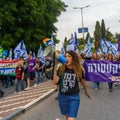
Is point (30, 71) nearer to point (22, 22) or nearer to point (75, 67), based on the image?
point (75, 67)

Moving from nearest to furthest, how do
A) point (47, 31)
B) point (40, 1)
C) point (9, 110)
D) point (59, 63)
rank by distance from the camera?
point (59, 63)
point (9, 110)
point (40, 1)
point (47, 31)

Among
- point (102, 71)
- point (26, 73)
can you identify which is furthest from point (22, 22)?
point (102, 71)

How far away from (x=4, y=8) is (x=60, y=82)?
31.7 m

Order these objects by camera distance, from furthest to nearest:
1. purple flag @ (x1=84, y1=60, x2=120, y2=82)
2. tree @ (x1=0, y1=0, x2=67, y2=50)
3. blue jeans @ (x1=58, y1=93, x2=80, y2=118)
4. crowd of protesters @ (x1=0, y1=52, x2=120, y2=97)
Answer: tree @ (x1=0, y1=0, x2=67, y2=50)
crowd of protesters @ (x1=0, y1=52, x2=120, y2=97)
purple flag @ (x1=84, y1=60, x2=120, y2=82)
blue jeans @ (x1=58, y1=93, x2=80, y2=118)

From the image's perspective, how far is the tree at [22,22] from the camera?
122 ft

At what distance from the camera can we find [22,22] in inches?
1559

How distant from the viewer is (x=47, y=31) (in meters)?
44.1

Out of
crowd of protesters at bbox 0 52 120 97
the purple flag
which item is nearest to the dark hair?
crowd of protesters at bbox 0 52 120 97

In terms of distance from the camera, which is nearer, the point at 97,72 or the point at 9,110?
the point at 9,110

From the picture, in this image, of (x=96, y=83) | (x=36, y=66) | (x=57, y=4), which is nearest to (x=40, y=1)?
(x=57, y=4)

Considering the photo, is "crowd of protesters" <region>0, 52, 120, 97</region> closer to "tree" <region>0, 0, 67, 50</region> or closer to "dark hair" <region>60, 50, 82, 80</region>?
"dark hair" <region>60, 50, 82, 80</region>

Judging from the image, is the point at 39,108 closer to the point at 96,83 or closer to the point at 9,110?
the point at 9,110

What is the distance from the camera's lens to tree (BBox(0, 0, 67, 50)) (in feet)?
122

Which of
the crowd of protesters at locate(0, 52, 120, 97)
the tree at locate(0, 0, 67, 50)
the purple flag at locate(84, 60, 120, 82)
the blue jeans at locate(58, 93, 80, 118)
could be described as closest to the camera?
the blue jeans at locate(58, 93, 80, 118)
